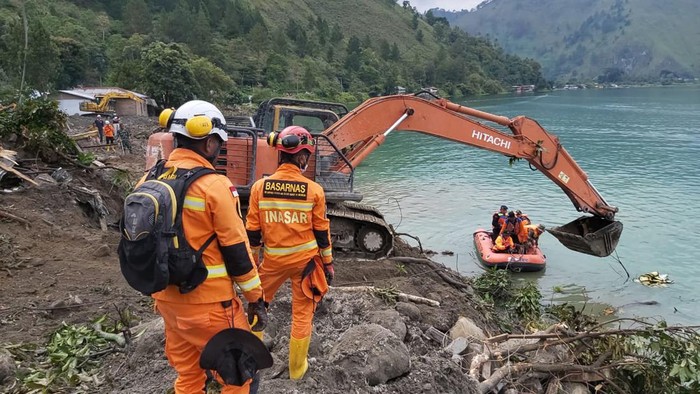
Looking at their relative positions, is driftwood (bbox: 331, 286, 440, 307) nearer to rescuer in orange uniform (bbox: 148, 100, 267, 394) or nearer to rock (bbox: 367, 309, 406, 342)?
rock (bbox: 367, 309, 406, 342)

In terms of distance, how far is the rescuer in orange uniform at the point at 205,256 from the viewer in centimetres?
274

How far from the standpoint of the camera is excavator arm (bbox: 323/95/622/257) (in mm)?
9055

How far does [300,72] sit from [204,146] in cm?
7723

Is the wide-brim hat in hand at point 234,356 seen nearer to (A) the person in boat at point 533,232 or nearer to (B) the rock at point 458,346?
(B) the rock at point 458,346

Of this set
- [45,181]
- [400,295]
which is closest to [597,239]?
[400,295]

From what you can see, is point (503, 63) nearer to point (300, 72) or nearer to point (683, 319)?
point (300, 72)

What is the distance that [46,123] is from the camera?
1000 cm

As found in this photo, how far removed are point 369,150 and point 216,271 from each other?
6415 mm

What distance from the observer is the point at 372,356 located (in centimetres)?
410

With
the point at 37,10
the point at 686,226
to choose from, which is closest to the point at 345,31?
the point at 37,10

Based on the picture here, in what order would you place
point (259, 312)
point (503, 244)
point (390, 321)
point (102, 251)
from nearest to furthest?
point (259, 312)
point (390, 321)
point (102, 251)
point (503, 244)

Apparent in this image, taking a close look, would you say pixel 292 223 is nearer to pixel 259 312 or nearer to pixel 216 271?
pixel 259 312

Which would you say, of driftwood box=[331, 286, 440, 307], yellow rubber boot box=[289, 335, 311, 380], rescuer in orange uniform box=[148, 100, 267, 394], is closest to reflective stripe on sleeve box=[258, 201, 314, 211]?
yellow rubber boot box=[289, 335, 311, 380]

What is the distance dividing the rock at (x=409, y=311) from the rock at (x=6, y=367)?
3.75m
